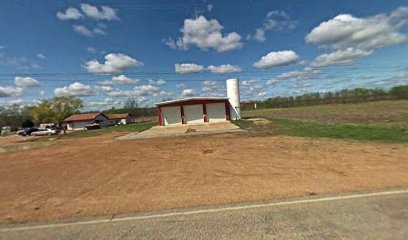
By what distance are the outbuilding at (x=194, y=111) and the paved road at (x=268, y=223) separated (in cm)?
2749

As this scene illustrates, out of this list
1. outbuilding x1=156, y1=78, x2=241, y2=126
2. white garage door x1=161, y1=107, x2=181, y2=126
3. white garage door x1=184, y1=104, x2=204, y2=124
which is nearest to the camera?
outbuilding x1=156, y1=78, x2=241, y2=126

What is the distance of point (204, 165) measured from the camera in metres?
8.62

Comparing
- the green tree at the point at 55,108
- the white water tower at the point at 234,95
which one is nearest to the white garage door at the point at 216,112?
the white water tower at the point at 234,95

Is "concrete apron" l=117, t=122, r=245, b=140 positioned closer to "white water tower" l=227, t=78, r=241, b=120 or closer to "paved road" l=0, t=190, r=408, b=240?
"white water tower" l=227, t=78, r=241, b=120

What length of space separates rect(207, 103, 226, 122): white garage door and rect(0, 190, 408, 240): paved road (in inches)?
1086

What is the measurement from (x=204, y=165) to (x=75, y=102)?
53.1 m

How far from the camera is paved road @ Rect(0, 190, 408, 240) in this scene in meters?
3.53

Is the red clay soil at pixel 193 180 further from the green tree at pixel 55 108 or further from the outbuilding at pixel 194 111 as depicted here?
the green tree at pixel 55 108

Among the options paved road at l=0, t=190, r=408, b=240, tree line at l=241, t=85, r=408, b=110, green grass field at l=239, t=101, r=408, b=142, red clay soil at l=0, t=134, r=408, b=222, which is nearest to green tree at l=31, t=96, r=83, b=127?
green grass field at l=239, t=101, r=408, b=142

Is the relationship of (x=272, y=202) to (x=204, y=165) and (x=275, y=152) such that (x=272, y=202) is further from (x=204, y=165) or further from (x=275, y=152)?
(x=275, y=152)

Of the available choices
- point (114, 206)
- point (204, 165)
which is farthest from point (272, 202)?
point (204, 165)

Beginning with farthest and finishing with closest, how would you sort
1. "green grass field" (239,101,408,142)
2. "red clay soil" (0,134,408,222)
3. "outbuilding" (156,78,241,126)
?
A: "outbuilding" (156,78,241,126), "green grass field" (239,101,408,142), "red clay soil" (0,134,408,222)

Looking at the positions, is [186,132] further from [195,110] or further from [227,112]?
[227,112]

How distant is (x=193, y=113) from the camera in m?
32.3
